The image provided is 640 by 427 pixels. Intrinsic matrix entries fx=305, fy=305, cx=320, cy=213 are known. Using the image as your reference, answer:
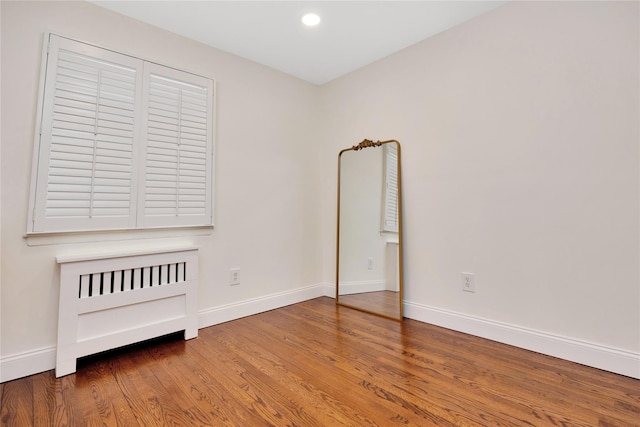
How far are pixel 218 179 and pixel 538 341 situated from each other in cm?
260

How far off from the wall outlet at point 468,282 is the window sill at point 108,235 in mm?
2038

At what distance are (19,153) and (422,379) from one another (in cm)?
258

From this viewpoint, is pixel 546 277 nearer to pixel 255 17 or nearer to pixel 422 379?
pixel 422 379

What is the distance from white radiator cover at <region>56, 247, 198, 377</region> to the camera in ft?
5.81

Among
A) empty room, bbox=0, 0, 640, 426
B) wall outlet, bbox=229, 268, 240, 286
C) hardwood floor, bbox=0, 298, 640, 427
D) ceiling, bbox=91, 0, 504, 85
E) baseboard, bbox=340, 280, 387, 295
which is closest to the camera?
hardwood floor, bbox=0, 298, 640, 427

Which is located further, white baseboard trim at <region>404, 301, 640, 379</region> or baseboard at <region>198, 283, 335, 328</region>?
baseboard at <region>198, 283, 335, 328</region>

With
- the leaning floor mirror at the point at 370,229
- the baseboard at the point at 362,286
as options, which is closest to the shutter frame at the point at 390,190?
the leaning floor mirror at the point at 370,229

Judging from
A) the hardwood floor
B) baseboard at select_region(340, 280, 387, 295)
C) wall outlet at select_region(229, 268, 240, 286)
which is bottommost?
the hardwood floor

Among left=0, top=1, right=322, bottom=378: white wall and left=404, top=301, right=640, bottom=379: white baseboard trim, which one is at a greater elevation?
left=0, top=1, right=322, bottom=378: white wall

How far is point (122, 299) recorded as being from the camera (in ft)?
6.43

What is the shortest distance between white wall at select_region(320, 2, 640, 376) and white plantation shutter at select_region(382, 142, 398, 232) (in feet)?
0.35

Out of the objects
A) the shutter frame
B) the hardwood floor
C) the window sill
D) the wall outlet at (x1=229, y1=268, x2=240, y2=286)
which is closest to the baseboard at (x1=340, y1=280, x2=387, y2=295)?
the shutter frame

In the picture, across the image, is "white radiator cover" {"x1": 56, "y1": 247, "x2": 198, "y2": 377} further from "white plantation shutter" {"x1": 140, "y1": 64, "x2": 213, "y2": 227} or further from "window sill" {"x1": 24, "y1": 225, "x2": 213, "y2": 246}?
"white plantation shutter" {"x1": 140, "y1": 64, "x2": 213, "y2": 227}

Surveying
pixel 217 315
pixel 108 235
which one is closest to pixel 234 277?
pixel 217 315
